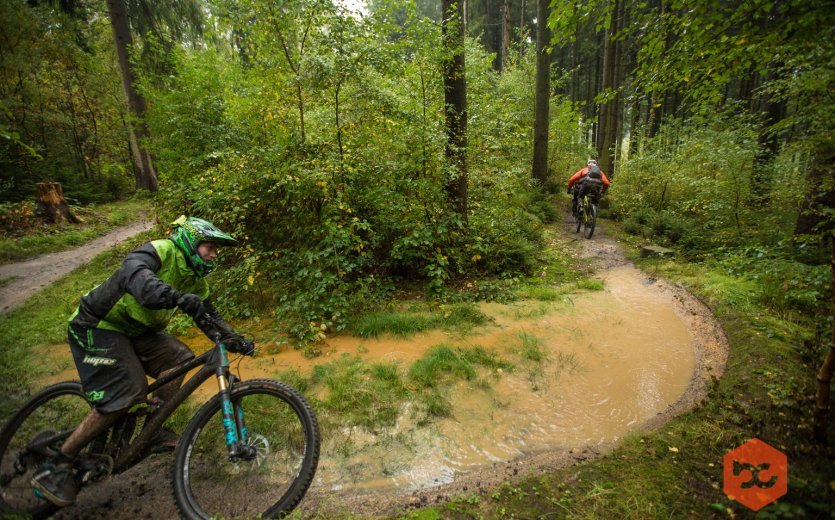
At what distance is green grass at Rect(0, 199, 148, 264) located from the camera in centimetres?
975

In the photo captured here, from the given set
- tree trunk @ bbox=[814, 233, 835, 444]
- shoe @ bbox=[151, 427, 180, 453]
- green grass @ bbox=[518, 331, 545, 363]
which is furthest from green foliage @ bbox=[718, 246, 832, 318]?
shoe @ bbox=[151, 427, 180, 453]

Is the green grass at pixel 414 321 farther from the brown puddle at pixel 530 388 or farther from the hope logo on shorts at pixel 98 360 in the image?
the hope logo on shorts at pixel 98 360

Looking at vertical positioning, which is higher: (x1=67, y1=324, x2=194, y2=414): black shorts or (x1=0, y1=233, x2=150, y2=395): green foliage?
(x1=67, y1=324, x2=194, y2=414): black shorts

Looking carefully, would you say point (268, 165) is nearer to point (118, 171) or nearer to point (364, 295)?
point (364, 295)

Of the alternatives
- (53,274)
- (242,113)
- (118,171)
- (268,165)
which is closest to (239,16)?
(242,113)

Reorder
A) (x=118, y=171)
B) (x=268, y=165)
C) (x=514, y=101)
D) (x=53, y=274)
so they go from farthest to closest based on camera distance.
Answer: (x=118, y=171)
(x=514, y=101)
(x=53, y=274)
(x=268, y=165)

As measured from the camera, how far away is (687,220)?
9.33 m

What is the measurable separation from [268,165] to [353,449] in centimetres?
515

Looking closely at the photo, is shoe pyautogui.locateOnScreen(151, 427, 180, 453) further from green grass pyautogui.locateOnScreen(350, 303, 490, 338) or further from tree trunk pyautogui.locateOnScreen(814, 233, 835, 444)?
tree trunk pyautogui.locateOnScreen(814, 233, 835, 444)

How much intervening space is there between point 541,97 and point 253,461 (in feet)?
44.2

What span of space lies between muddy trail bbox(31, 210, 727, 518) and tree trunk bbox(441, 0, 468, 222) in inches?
96.2

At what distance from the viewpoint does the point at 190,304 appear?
8.36 feet

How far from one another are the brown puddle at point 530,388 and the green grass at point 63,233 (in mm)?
7961

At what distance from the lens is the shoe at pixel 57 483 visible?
257 centimetres
